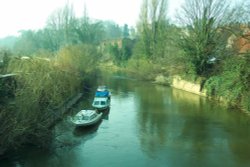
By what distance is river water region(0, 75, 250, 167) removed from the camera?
1430 centimetres

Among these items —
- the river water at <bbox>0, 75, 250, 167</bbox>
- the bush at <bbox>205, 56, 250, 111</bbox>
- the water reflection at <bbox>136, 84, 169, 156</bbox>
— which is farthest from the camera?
the bush at <bbox>205, 56, 250, 111</bbox>

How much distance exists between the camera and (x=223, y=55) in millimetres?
31109

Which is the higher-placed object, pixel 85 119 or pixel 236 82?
pixel 236 82

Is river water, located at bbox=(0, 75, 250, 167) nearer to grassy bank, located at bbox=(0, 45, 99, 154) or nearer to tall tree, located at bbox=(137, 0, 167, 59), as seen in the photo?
grassy bank, located at bbox=(0, 45, 99, 154)

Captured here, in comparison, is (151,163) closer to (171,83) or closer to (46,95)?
(46,95)

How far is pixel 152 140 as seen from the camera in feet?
56.5

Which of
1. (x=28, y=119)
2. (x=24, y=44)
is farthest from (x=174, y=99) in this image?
(x=24, y=44)

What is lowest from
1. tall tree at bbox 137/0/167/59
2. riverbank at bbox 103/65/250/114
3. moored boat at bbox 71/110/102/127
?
moored boat at bbox 71/110/102/127

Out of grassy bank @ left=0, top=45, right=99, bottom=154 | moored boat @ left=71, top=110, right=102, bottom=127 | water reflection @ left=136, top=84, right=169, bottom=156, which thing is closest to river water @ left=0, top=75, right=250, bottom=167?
water reflection @ left=136, top=84, right=169, bottom=156

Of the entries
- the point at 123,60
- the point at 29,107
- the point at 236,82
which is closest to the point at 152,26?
the point at 123,60

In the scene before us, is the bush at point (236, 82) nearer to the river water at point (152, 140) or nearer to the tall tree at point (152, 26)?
the river water at point (152, 140)

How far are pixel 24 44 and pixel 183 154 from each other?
2150 inches

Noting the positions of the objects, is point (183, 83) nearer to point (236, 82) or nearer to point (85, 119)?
point (236, 82)

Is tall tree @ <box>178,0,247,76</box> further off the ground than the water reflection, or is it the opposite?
tall tree @ <box>178,0,247,76</box>
